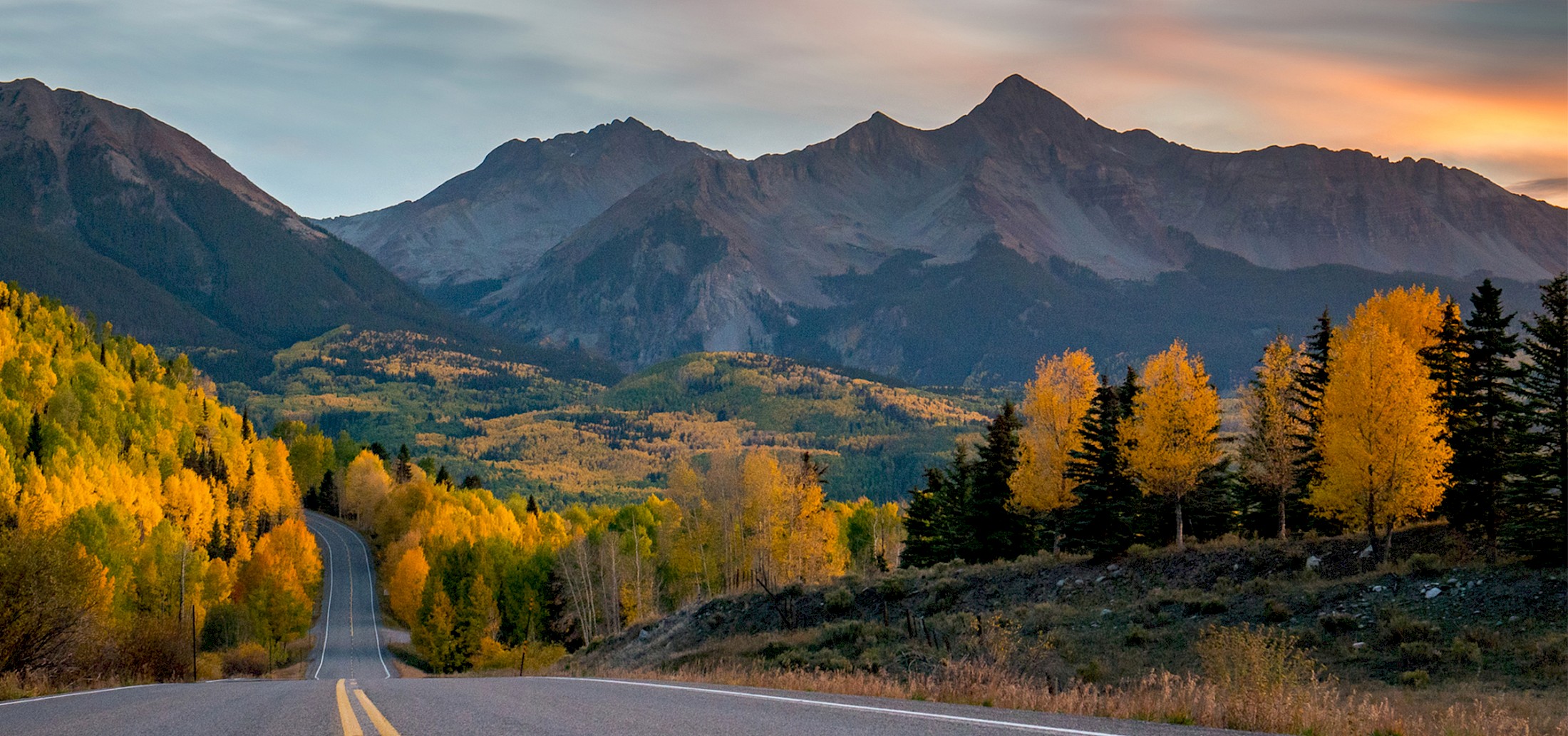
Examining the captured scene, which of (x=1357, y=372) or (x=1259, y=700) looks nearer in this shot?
(x=1259, y=700)

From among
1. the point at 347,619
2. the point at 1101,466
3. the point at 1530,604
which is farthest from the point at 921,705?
the point at 347,619

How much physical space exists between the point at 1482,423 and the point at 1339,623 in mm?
15520

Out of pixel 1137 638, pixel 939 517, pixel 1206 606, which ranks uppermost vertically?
pixel 1206 606

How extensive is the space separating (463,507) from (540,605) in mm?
30125

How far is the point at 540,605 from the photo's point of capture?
334 ft

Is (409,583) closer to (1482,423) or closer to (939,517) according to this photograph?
(939,517)

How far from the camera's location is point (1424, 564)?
117ft

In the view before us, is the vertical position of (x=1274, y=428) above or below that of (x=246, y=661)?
above

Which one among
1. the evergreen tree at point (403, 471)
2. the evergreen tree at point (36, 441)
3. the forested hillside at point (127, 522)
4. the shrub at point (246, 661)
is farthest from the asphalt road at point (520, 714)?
the evergreen tree at point (403, 471)

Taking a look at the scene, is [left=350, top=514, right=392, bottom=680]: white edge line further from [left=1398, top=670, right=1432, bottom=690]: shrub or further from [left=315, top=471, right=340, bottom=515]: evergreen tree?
[left=1398, top=670, right=1432, bottom=690]: shrub

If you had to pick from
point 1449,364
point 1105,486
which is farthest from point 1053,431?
point 1449,364

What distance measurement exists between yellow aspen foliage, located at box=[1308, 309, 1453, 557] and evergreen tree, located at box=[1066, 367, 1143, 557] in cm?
819

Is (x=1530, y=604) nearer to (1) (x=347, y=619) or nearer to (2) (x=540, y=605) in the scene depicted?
(2) (x=540, y=605)

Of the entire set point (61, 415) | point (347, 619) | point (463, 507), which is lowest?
point (347, 619)
